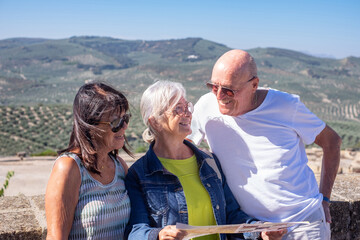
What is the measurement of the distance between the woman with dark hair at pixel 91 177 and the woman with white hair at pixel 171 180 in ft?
0.41

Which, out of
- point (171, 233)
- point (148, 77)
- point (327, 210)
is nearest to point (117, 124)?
point (171, 233)

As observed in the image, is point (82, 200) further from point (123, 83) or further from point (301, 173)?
point (123, 83)

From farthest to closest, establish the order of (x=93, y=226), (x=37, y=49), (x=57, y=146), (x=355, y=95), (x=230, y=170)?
1. (x=37, y=49)
2. (x=355, y=95)
3. (x=57, y=146)
4. (x=230, y=170)
5. (x=93, y=226)

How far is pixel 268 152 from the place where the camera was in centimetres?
285

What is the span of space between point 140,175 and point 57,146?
36.9 m

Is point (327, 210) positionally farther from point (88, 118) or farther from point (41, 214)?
point (41, 214)

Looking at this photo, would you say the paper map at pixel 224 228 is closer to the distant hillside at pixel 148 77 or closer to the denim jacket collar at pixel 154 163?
the denim jacket collar at pixel 154 163

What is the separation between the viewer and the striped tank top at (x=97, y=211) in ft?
7.35

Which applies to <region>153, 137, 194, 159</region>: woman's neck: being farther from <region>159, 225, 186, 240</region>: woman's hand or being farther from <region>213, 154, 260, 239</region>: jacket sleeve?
<region>159, 225, 186, 240</region>: woman's hand

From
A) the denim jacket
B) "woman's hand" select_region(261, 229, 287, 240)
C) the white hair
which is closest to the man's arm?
"woman's hand" select_region(261, 229, 287, 240)

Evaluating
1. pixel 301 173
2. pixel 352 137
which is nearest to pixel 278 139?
pixel 301 173

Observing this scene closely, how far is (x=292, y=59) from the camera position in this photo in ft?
570

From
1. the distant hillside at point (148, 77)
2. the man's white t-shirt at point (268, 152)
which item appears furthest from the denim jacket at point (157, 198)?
the distant hillside at point (148, 77)

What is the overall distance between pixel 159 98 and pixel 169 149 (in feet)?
1.17
